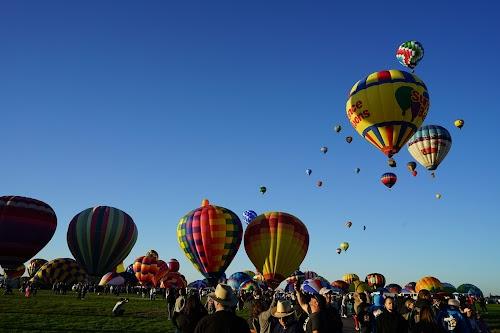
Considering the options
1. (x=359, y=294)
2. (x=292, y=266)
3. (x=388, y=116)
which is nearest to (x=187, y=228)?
(x=292, y=266)

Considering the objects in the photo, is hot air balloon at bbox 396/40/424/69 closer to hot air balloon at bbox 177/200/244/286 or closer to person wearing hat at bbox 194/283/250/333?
hot air balloon at bbox 177/200/244/286

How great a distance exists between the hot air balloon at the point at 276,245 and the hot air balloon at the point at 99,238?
32.9 ft

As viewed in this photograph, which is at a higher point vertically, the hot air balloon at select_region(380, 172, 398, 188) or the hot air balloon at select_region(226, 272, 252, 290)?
the hot air balloon at select_region(380, 172, 398, 188)

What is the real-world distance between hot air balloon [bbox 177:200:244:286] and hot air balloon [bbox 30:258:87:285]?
29.5 meters

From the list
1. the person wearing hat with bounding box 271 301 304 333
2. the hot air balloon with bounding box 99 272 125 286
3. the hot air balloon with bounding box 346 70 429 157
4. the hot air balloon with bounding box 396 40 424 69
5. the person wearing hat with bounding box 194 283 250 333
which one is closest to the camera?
the person wearing hat with bounding box 194 283 250 333

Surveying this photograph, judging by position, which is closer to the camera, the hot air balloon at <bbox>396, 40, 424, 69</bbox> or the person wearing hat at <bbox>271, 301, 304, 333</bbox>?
the person wearing hat at <bbox>271, 301, 304, 333</bbox>

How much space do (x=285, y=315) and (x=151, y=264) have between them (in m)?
52.3

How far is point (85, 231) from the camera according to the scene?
32.9 metres

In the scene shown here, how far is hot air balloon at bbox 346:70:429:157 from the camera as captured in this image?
2559cm

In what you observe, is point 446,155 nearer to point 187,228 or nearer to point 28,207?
point 187,228

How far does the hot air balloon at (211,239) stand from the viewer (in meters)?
28.7

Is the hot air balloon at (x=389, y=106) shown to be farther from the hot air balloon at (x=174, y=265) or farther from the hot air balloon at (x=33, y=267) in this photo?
the hot air balloon at (x=33, y=267)

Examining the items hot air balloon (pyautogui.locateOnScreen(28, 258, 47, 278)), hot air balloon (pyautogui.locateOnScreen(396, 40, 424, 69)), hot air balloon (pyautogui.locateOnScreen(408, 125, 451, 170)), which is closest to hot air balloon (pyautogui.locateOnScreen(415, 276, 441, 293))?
hot air balloon (pyautogui.locateOnScreen(408, 125, 451, 170))

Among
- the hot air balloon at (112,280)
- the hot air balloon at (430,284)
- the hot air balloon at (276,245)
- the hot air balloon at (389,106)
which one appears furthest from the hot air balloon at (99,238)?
the hot air balloon at (430,284)
